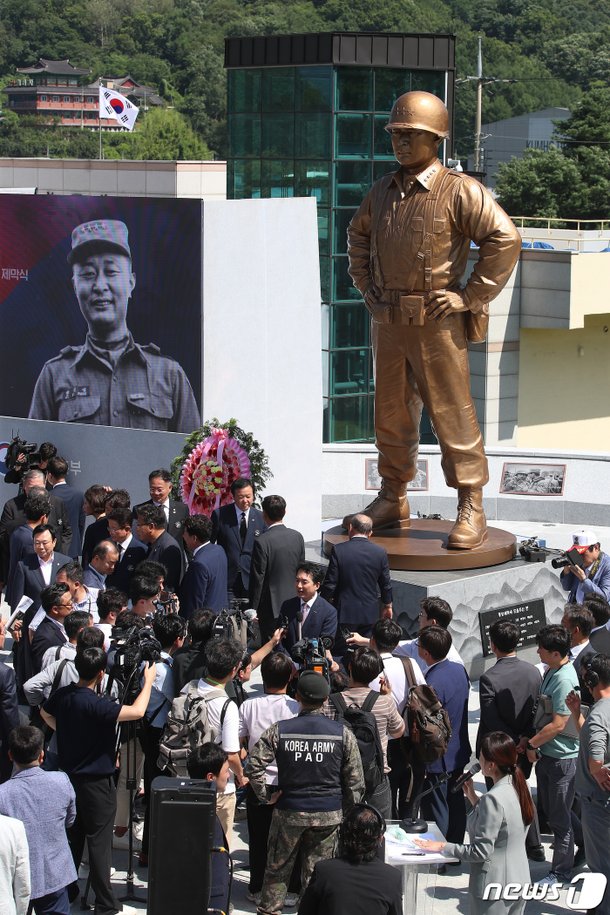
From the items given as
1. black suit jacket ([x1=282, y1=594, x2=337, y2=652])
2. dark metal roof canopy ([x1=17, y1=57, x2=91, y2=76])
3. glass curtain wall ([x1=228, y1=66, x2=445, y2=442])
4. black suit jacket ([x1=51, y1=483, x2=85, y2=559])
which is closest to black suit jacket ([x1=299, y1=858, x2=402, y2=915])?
black suit jacket ([x1=282, y1=594, x2=337, y2=652])

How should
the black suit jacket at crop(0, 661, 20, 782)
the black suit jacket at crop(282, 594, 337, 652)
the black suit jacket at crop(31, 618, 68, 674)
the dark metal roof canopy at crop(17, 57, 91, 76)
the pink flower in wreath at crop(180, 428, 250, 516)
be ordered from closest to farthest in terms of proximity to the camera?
the black suit jacket at crop(0, 661, 20, 782) < the black suit jacket at crop(31, 618, 68, 674) < the black suit jacket at crop(282, 594, 337, 652) < the pink flower in wreath at crop(180, 428, 250, 516) < the dark metal roof canopy at crop(17, 57, 91, 76)

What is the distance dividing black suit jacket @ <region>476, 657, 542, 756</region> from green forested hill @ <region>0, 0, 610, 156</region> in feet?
273

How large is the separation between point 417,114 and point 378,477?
680cm

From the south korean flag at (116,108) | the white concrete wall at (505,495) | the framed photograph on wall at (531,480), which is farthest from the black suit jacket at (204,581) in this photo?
the south korean flag at (116,108)

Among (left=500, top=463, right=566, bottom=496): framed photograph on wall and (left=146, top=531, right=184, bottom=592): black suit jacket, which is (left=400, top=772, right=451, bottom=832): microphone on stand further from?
(left=500, top=463, right=566, bottom=496): framed photograph on wall

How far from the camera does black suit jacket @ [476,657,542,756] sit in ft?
22.3

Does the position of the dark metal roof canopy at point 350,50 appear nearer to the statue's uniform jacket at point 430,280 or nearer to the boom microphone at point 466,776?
the statue's uniform jacket at point 430,280

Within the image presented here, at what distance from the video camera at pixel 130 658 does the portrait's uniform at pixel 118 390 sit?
5742 mm

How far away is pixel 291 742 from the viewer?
5812 mm

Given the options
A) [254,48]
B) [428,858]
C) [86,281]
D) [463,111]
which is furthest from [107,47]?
[428,858]

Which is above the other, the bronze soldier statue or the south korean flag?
the south korean flag

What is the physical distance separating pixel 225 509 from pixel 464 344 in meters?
2.05

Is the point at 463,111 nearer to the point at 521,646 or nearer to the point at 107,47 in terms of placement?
the point at 107,47

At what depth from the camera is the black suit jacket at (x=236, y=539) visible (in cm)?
987
